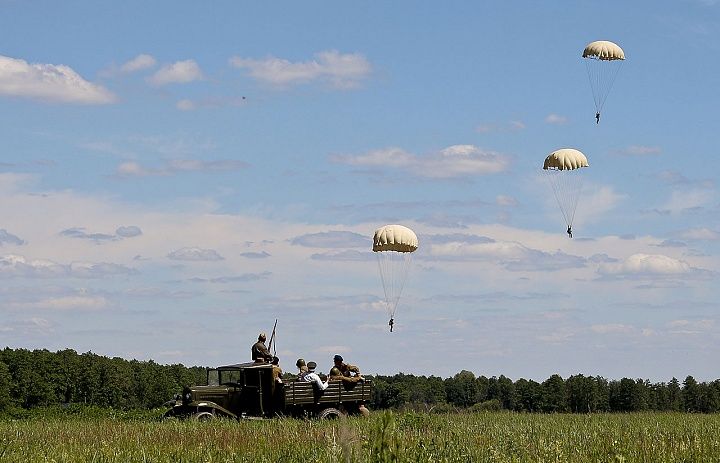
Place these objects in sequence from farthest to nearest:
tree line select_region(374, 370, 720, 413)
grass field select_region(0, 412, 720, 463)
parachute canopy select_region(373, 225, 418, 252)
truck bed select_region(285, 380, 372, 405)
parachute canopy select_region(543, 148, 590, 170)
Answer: tree line select_region(374, 370, 720, 413) → parachute canopy select_region(543, 148, 590, 170) → parachute canopy select_region(373, 225, 418, 252) → truck bed select_region(285, 380, 372, 405) → grass field select_region(0, 412, 720, 463)

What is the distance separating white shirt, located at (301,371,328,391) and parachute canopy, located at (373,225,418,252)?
692 centimetres

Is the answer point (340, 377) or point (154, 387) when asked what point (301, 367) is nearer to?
point (340, 377)

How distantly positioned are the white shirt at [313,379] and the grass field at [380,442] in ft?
7.51

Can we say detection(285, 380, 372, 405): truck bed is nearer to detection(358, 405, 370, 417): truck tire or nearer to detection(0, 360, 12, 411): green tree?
detection(358, 405, 370, 417): truck tire

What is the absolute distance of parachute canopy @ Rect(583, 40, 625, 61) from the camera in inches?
1470

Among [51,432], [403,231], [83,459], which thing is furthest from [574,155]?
[83,459]

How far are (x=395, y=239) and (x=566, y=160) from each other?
8.25 metres

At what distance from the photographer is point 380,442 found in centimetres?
739

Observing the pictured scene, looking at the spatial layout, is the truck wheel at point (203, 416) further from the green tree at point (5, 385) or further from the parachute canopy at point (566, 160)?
the green tree at point (5, 385)

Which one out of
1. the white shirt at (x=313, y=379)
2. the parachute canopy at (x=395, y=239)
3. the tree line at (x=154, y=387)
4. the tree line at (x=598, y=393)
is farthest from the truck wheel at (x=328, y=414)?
the tree line at (x=154, y=387)

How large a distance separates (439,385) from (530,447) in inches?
3872

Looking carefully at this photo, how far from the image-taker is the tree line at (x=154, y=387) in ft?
290

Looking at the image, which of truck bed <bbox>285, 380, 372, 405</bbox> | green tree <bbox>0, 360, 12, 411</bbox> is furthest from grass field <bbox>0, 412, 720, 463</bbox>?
green tree <bbox>0, 360, 12, 411</bbox>

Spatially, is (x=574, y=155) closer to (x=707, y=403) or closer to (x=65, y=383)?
(x=707, y=403)
